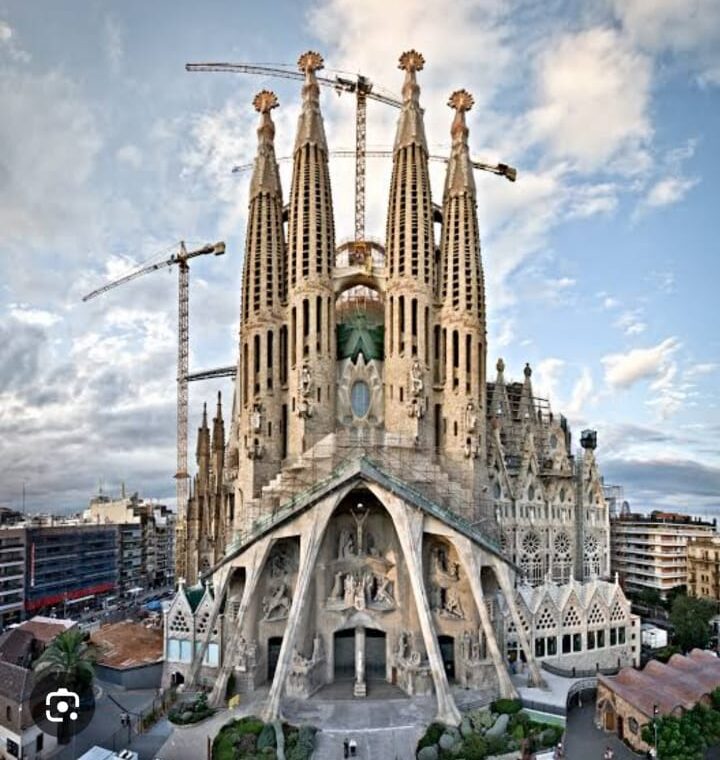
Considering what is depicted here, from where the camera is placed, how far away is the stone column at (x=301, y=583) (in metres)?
33.6

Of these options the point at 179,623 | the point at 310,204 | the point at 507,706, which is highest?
the point at 310,204

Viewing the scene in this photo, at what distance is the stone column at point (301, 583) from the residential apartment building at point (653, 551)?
46.3 meters

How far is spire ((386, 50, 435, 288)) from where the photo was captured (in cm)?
4750

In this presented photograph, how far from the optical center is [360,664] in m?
37.8

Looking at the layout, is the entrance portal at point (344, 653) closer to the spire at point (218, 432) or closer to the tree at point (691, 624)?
the tree at point (691, 624)

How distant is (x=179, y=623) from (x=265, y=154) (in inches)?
1438

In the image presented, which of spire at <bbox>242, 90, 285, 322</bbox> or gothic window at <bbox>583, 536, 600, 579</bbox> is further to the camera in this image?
gothic window at <bbox>583, 536, 600, 579</bbox>

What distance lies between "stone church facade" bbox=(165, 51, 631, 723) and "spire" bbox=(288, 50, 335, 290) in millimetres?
166

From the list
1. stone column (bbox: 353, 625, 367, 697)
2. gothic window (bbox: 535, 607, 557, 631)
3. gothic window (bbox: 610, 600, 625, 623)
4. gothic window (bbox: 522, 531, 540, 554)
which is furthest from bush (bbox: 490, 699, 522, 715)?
gothic window (bbox: 522, 531, 540, 554)

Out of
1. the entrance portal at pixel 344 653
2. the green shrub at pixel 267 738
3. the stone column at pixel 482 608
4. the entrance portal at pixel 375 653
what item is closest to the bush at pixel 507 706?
the stone column at pixel 482 608

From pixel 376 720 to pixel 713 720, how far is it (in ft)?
52.9

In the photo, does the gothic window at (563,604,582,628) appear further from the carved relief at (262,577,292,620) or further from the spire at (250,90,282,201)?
the spire at (250,90,282,201)

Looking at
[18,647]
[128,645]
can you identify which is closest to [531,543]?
[128,645]

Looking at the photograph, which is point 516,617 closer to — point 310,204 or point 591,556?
point 591,556
